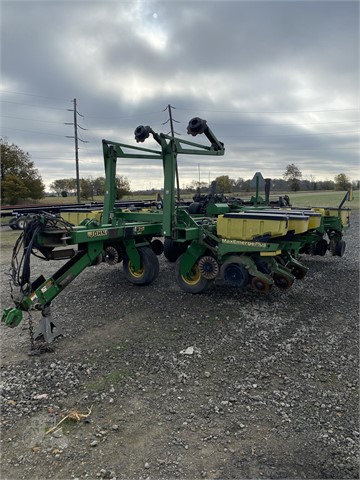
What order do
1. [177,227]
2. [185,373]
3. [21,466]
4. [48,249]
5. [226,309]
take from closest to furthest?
[21,466]
[185,373]
[48,249]
[226,309]
[177,227]

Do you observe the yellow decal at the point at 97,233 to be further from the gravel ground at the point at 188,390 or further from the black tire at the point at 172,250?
the black tire at the point at 172,250

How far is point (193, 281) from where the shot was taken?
607 centimetres

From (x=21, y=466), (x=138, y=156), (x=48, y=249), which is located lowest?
(x=21, y=466)

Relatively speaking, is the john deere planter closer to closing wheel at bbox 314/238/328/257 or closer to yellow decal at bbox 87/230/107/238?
yellow decal at bbox 87/230/107/238

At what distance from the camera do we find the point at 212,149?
6398mm

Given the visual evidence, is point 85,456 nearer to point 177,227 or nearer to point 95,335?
point 95,335

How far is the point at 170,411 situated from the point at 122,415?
42cm

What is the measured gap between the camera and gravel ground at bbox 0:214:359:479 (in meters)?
2.70

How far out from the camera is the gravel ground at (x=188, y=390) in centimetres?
270

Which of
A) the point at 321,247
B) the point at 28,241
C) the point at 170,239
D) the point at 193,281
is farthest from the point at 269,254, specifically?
the point at 321,247

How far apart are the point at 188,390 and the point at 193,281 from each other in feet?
8.60

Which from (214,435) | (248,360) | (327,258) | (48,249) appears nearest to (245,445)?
(214,435)

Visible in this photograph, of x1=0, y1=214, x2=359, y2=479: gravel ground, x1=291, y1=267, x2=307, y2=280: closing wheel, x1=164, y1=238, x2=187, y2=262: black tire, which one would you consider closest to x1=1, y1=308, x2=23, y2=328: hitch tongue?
x1=0, y1=214, x2=359, y2=479: gravel ground

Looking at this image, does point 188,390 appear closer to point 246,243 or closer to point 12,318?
point 12,318
